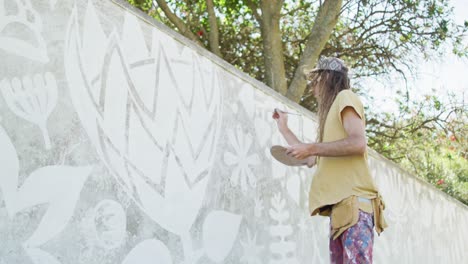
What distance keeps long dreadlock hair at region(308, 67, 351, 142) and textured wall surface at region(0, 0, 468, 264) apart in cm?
86

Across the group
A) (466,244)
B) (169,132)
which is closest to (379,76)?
(466,244)

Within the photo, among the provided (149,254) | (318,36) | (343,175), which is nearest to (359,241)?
(343,175)

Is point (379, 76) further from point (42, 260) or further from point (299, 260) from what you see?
point (42, 260)

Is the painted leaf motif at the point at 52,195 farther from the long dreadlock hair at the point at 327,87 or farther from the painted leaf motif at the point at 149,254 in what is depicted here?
the long dreadlock hair at the point at 327,87

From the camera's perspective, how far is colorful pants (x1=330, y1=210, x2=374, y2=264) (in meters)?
3.23

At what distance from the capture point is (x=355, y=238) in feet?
10.7

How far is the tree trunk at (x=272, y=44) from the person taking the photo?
28.6ft

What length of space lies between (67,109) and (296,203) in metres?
2.69

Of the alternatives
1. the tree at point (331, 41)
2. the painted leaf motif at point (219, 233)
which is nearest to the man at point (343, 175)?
the painted leaf motif at point (219, 233)

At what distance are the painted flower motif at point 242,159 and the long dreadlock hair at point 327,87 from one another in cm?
92

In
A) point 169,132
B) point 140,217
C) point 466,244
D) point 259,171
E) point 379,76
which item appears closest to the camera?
point 140,217

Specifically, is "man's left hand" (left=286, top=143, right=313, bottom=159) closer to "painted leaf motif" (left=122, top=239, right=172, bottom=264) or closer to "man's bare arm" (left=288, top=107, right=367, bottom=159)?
"man's bare arm" (left=288, top=107, right=367, bottom=159)

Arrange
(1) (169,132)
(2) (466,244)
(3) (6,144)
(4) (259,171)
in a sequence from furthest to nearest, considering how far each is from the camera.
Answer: (2) (466,244), (4) (259,171), (1) (169,132), (3) (6,144)

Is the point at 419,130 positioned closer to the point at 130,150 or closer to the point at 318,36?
Result: the point at 318,36
